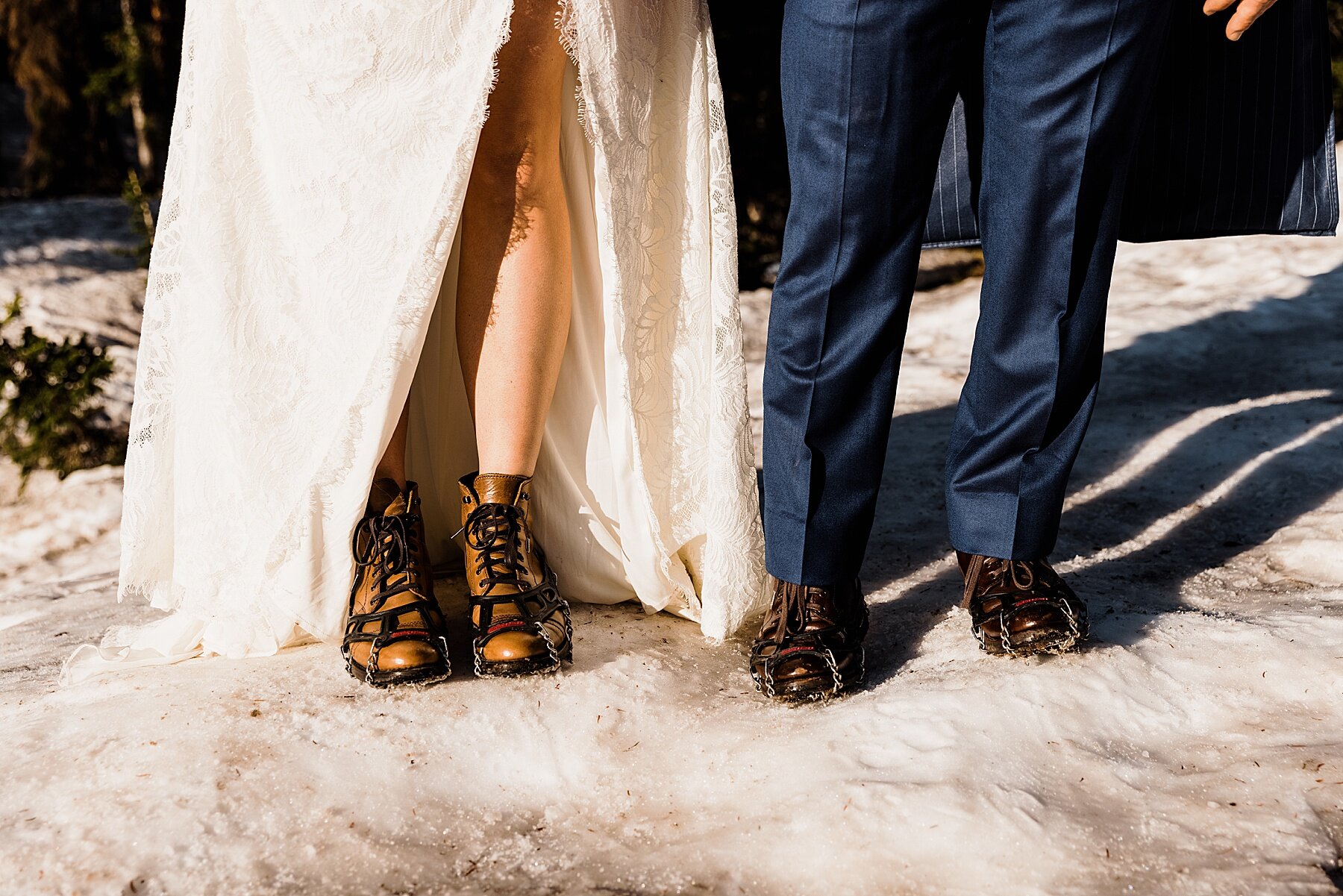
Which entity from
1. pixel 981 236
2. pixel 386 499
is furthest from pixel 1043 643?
pixel 386 499

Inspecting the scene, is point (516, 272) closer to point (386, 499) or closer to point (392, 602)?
point (386, 499)

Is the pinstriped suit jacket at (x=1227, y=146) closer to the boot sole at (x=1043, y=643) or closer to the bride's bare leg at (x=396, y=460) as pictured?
the boot sole at (x=1043, y=643)

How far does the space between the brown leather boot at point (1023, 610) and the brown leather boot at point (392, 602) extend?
82 centimetres

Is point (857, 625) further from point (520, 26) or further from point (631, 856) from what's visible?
point (520, 26)

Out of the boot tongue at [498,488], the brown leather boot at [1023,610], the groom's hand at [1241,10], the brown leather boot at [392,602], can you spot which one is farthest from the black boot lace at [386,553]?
the groom's hand at [1241,10]

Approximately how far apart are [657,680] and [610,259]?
2.14 ft

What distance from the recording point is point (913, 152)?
4.85ft

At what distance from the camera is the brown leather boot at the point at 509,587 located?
1.57m

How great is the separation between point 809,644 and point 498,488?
0.54 m

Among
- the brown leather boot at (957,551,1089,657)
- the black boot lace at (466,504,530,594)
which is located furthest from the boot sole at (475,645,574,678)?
the brown leather boot at (957,551,1089,657)

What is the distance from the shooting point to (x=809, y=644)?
1.58 metres

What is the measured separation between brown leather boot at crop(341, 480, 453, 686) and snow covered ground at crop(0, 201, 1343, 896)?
0.04 m

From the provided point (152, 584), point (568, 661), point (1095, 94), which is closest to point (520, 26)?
point (1095, 94)

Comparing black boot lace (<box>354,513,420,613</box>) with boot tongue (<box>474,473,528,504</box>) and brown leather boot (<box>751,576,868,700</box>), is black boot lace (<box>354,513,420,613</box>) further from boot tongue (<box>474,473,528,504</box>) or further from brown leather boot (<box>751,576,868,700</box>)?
brown leather boot (<box>751,576,868,700</box>)
